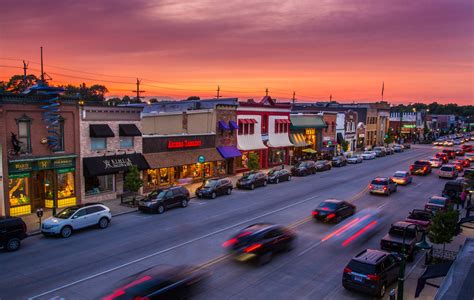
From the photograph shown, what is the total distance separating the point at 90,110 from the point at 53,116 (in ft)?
11.4

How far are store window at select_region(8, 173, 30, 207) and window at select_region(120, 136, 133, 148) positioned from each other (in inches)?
327

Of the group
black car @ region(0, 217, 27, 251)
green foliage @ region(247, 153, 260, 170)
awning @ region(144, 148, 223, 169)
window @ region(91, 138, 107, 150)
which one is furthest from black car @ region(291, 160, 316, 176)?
black car @ region(0, 217, 27, 251)

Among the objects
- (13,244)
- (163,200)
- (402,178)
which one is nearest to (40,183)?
(163,200)

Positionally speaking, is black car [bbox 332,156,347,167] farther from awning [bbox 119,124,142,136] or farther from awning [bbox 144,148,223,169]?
awning [bbox 119,124,142,136]

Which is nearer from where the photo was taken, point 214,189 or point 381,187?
point 214,189

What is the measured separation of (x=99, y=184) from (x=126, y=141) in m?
4.48

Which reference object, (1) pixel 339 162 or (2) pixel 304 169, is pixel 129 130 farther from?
(1) pixel 339 162

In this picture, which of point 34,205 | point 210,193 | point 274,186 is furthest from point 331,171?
point 34,205

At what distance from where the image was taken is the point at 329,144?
6912 cm

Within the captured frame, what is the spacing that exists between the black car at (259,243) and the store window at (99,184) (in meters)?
16.3

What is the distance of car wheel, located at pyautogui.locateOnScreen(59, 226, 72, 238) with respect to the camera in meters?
22.1

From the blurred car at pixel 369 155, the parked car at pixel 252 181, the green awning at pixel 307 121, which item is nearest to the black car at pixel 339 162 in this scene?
the green awning at pixel 307 121

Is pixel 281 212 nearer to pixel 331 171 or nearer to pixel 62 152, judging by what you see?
pixel 62 152

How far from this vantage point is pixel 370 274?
14.8 metres
